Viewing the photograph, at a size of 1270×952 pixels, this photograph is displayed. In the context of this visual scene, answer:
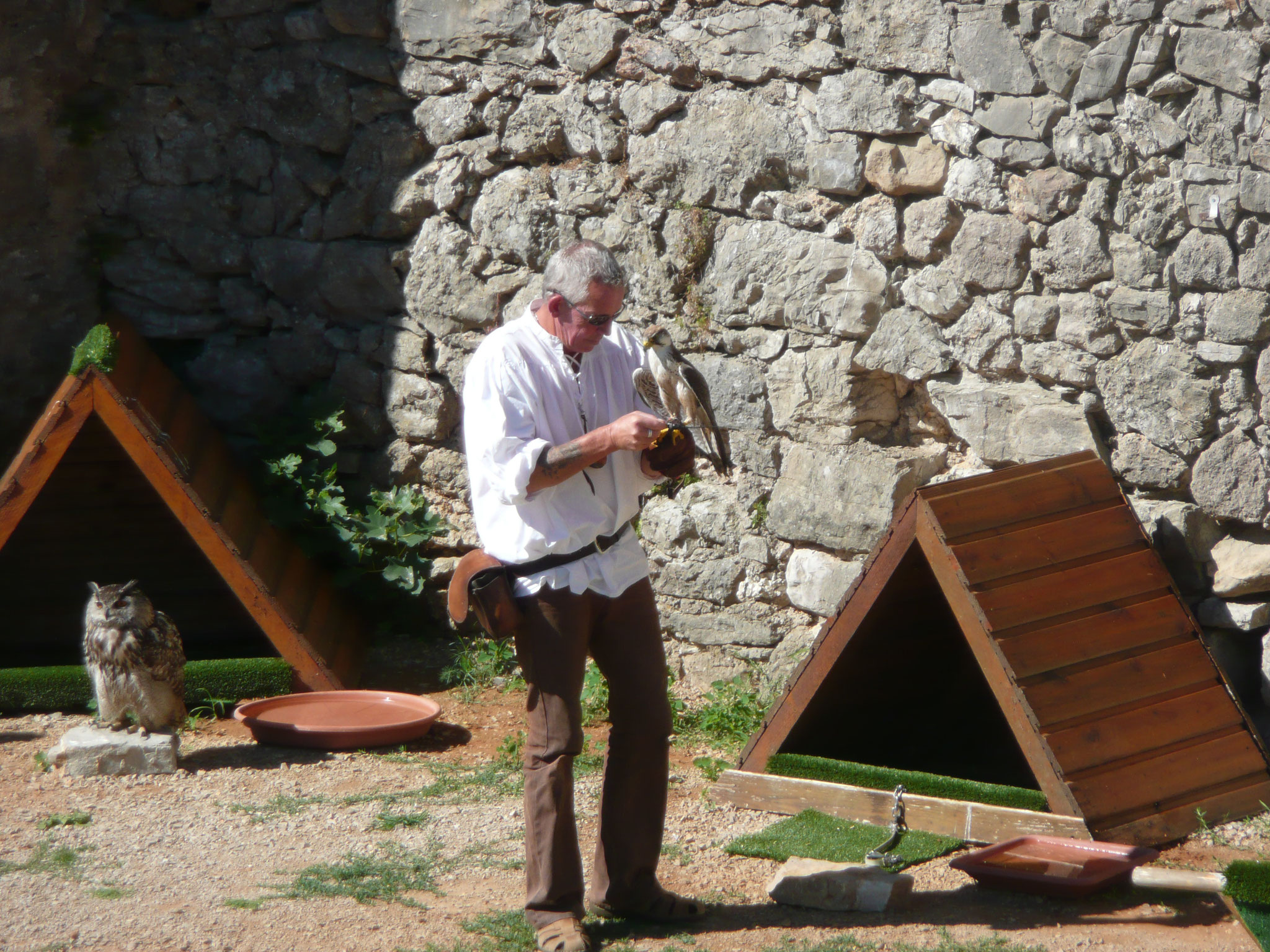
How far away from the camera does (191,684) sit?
187 inches

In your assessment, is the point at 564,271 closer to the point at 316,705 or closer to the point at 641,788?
the point at 641,788

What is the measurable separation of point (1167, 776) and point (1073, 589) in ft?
1.86

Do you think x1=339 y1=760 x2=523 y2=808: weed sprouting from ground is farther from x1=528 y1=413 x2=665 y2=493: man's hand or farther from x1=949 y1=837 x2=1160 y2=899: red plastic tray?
x1=528 y1=413 x2=665 y2=493: man's hand

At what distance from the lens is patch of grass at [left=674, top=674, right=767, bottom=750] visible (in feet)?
14.7

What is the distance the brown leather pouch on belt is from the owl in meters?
1.88

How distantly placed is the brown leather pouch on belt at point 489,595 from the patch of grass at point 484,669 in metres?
2.30

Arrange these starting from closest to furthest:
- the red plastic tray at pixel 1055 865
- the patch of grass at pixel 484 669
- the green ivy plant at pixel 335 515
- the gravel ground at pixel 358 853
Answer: the gravel ground at pixel 358 853, the red plastic tray at pixel 1055 865, the patch of grass at pixel 484 669, the green ivy plant at pixel 335 515

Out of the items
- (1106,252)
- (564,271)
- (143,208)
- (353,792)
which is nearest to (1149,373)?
(1106,252)

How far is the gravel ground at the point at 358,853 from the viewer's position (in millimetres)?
2918

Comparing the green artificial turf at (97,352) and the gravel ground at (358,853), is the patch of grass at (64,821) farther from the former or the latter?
the green artificial turf at (97,352)

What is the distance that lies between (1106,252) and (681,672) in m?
2.28

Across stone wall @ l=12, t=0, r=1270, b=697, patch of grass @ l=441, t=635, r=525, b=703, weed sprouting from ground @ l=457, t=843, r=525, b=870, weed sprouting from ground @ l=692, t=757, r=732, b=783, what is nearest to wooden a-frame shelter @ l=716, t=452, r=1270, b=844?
weed sprouting from ground @ l=692, t=757, r=732, b=783

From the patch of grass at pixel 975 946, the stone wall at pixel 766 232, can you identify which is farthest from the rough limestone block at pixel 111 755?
the patch of grass at pixel 975 946

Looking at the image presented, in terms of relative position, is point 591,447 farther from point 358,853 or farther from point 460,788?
point 460,788
